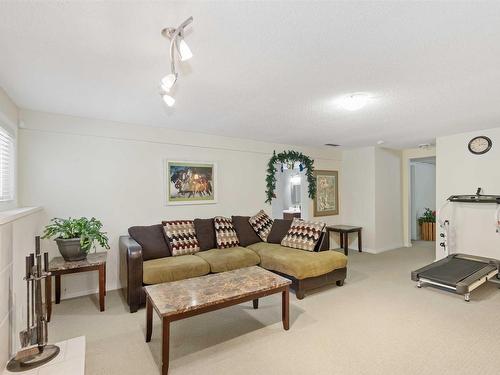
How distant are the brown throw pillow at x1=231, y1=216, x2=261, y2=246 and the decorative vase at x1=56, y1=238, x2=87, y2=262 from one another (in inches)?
87.9

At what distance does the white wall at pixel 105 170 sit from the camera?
3.25m

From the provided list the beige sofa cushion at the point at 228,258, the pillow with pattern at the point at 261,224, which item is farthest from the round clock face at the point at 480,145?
the beige sofa cushion at the point at 228,258

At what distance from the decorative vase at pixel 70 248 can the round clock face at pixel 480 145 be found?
5.86m

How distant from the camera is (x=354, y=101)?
2.80m

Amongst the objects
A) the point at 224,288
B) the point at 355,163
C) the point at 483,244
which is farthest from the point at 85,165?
the point at 483,244

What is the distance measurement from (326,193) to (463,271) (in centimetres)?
296

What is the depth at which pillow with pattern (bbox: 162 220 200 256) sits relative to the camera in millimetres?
3751

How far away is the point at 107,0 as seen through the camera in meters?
1.36

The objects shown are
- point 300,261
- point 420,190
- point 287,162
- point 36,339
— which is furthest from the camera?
point 420,190

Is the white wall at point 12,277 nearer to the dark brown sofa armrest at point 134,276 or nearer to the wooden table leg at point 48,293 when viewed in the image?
the wooden table leg at point 48,293

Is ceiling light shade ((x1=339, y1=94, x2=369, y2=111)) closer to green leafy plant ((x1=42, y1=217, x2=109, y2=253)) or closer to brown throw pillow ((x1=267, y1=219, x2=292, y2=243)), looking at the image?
brown throw pillow ((x1=267, y1=219, x2=292, y2=243))

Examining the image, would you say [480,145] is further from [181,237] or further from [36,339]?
[36,339]

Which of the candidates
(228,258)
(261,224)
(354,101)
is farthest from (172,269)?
(354,101)

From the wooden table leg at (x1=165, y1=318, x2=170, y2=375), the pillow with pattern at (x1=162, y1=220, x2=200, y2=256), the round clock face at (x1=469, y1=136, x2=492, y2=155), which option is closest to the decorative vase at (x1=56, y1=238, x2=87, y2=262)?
the pillow with pattern at (x1=162, y1=220, x2=200, y2=256)
